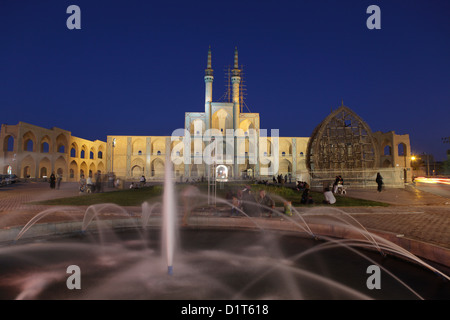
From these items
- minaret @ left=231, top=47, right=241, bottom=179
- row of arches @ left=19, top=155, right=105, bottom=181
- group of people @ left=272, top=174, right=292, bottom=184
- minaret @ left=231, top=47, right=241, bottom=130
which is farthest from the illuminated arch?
row of arches @ left=19, top=155, right=105, bottom=181

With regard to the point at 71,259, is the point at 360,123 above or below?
above

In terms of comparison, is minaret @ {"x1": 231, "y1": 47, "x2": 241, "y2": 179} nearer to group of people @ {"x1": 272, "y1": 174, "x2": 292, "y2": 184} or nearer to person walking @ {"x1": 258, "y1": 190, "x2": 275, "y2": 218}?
group of people @ {"x1": 272, "y1": 174, "x2": 292, "y2": 184}

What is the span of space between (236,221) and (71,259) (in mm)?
3324

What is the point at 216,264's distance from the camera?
3.83m

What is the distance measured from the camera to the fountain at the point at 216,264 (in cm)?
296

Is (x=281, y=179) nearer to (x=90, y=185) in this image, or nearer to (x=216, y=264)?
(x=90, y=185)

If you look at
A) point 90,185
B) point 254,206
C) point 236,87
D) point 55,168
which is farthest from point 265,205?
point 55,168

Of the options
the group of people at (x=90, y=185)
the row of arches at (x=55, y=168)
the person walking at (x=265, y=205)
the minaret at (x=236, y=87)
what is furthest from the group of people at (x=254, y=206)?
the row of arches at (x=55, y=168)

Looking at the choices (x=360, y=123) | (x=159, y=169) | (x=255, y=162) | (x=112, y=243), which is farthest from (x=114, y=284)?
(x=159, y=169)

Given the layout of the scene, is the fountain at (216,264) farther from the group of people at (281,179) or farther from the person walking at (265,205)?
the group of people at (281,179)

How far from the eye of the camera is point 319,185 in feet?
62.7

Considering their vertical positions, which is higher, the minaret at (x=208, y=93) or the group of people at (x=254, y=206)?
the minaret at (x=208, y=93)
